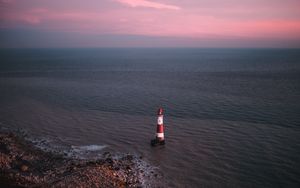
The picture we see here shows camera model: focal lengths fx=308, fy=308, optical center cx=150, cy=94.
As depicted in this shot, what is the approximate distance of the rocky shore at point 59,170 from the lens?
45.1 feet

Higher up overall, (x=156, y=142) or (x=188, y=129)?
(x=156, y=142)

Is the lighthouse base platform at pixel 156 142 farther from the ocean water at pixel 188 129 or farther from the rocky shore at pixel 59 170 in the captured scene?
the rocky shore at pixel 59 170

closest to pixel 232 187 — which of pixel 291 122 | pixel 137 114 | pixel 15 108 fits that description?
pixel 291 122

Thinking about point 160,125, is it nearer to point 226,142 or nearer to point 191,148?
point 191,148

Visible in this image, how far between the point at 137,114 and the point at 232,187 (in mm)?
17184

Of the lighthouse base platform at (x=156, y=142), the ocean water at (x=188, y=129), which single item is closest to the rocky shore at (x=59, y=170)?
the ocean water at (x=188, y=129)

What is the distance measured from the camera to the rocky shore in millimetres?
13734

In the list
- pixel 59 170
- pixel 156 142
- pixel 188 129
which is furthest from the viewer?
pixel 188 129

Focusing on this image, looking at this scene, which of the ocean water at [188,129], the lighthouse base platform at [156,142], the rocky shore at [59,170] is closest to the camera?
the rocky shore at [59,170]

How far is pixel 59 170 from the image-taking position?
617 inches

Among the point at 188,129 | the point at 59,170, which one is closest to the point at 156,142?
the point at 188,129

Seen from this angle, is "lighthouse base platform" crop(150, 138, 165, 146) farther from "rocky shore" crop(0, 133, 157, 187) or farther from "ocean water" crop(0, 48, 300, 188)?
"rocky shore" crop(0, 133, 157, 187)

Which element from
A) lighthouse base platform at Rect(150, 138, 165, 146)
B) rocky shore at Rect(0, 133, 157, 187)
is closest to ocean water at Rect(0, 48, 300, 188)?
lighthouse base platform at Rect(150, 138, 165, 146)

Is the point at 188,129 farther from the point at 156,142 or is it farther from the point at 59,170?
the point at 59,170
